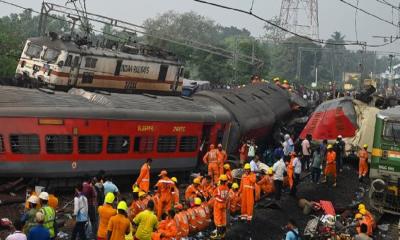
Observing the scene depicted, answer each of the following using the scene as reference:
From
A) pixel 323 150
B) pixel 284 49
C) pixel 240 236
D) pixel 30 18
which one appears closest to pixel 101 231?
pixel 240 236

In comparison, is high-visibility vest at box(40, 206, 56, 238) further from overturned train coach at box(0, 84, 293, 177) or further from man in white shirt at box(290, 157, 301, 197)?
man in white shirt at box(290, 157, 301, 197)

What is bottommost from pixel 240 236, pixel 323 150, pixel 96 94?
pixel 240 236

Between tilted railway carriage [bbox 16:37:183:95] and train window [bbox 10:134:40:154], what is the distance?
25.3ft

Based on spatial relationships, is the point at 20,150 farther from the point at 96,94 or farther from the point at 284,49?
the point at 284,49

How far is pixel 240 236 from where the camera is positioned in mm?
14680

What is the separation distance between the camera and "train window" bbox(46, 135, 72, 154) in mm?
16141

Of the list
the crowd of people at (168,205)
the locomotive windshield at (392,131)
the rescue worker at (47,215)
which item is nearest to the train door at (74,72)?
the crowd of people at (168,205)

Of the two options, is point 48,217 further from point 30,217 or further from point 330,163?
point 330,163

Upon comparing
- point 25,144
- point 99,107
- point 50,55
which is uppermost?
point 50,55

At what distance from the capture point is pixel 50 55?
77.5 ft

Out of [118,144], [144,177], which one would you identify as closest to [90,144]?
[118,144]

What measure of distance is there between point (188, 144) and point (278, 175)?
4.11 metres

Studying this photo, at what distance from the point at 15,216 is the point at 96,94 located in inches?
234

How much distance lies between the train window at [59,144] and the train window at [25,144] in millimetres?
351
